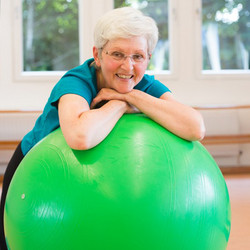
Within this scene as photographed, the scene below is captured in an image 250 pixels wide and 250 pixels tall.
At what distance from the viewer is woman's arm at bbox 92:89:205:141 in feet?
5.30

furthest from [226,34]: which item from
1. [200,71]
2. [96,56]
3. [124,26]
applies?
[124,26]

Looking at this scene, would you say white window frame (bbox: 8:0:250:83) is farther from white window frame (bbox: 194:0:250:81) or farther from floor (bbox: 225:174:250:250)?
floor (bbox: 225:174:250:250)

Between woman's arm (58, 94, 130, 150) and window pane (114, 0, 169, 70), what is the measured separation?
124 inches

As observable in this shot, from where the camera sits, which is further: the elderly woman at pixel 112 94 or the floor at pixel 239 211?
the floor at pixel 239 211

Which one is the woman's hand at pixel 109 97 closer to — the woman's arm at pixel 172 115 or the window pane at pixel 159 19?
the woman's arm at pixel 172 115

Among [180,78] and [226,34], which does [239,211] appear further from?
[226,34]

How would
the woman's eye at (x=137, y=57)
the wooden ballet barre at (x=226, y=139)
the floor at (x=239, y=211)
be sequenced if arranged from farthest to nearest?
1. the wooden ballet barre at (x=226, y=139)
2. the floor at (x=239, y=211)
3. the woman's eye at (x=137, y=57)

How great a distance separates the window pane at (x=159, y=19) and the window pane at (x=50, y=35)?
51cm

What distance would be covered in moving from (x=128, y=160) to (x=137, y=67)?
14.5 inches

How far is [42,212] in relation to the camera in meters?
1.48

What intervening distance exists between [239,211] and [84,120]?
1879mm

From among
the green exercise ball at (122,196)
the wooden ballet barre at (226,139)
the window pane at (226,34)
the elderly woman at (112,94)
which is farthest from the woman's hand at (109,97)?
the window pane at (226,34)

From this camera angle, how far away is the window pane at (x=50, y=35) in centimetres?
454

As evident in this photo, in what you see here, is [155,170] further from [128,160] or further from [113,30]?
[113,30]
